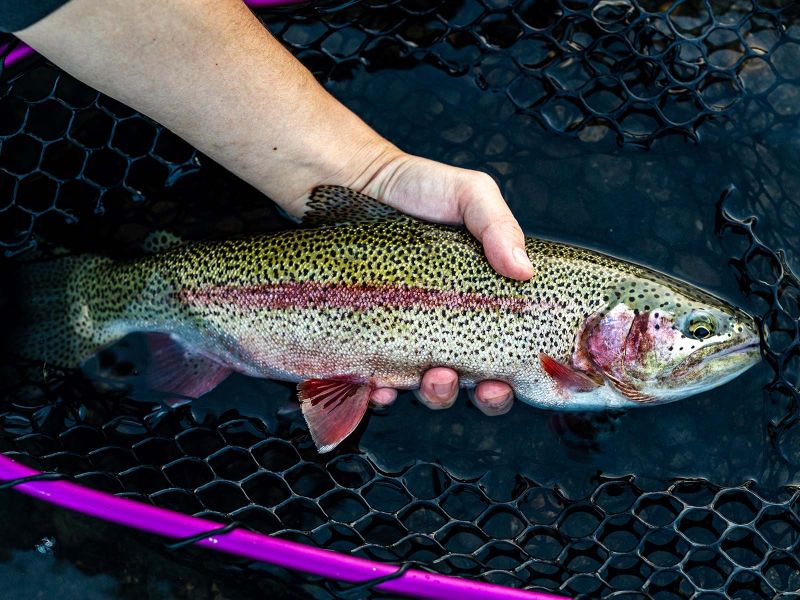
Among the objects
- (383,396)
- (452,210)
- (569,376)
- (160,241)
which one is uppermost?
(452,210)

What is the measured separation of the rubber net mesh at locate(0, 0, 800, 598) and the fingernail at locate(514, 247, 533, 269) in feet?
1.99

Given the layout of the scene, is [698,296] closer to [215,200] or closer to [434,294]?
[434,294]

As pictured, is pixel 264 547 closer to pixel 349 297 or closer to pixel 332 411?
pixel 332 411

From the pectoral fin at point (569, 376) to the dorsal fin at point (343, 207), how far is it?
808mm

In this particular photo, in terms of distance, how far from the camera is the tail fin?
3209 mm

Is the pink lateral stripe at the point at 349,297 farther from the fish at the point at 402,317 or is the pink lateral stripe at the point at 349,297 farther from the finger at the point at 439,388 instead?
the finger at the point at 439,388

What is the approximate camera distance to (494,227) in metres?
2.87

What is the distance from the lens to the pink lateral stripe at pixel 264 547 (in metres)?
2.58

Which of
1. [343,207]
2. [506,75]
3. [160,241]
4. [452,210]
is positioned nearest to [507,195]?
[452,210]

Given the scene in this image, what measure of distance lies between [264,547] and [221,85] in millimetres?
1631

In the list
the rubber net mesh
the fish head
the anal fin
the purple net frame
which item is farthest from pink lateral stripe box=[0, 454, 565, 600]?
the fish head

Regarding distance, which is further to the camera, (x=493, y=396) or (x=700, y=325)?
(x=493, y=396)

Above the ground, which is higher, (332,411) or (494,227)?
(494,227)

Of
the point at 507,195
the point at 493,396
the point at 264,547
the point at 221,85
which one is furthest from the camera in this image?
the point at 507,195
